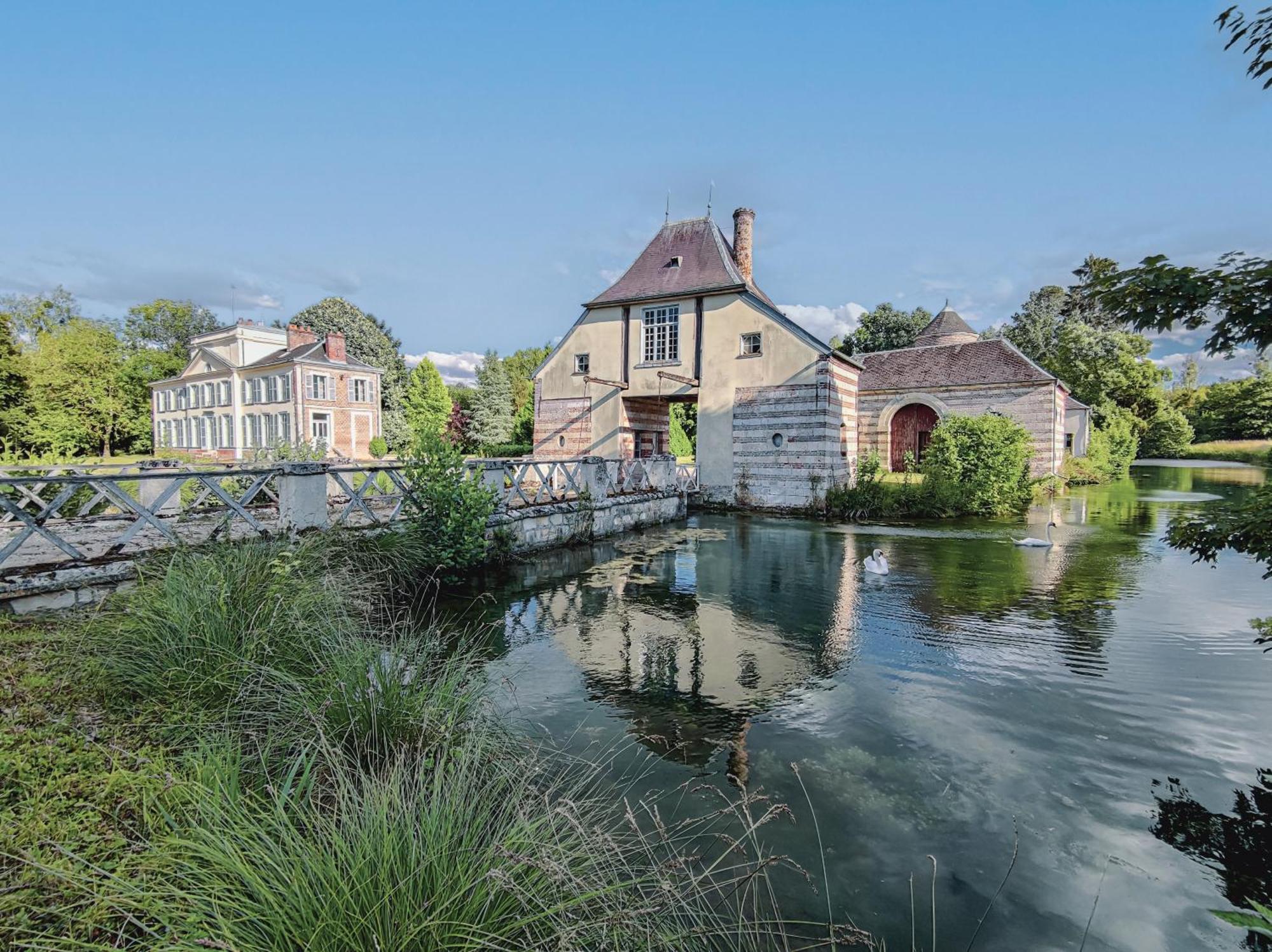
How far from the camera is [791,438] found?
59.6 feet

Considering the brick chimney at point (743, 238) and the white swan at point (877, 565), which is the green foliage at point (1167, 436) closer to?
the brick chimney at point (743, 238)

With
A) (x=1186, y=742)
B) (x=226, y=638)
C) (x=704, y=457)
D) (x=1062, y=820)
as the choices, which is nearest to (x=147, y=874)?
(x=226, y=638)

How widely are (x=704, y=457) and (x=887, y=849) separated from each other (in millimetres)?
16206

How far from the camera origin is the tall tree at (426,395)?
1662 inches

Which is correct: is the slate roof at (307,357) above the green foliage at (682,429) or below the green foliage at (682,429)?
above

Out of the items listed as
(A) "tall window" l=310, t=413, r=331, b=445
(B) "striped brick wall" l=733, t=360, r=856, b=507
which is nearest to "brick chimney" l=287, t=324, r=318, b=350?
(A) "tall window" l=310, t=413, r=331, b=445

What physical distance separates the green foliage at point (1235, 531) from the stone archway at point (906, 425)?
2424 centimetres

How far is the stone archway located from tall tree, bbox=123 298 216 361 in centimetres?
5649

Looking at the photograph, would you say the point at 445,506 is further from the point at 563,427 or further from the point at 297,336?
the point at 297,336

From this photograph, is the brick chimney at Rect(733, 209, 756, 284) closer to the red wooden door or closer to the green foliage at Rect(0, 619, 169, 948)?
the red wooden door

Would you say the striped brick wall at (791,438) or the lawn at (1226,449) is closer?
the striped brick wall at (791,438)

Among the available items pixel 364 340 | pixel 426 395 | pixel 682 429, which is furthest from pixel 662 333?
pixel 364 340

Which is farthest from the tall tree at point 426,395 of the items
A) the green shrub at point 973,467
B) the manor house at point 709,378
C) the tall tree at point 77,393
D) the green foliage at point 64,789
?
the green foliage at point 64,789

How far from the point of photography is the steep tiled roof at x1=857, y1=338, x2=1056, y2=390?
25172 mm
